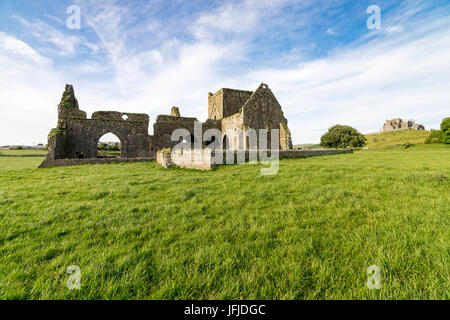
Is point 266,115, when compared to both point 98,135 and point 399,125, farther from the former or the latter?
point 399,125

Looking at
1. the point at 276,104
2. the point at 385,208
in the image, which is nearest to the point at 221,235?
the point at 385,208

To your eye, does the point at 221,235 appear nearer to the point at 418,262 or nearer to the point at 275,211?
the point at 275,211

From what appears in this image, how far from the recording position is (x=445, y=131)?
143 feet

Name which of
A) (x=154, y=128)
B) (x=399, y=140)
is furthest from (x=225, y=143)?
(x=399, y=140)

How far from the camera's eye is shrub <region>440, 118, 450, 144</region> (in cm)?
4266

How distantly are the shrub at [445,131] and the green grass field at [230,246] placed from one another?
196 ft

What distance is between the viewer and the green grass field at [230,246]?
1941 millimetres

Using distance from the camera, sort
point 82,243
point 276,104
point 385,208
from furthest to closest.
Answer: point 276,104, point 385,208, point 82,243

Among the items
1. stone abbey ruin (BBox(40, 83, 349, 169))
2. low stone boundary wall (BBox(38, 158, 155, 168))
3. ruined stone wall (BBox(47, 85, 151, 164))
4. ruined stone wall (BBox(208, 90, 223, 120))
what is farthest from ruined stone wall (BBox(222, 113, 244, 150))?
low stone boundary wall (BBox(38, 158, 155, 168))

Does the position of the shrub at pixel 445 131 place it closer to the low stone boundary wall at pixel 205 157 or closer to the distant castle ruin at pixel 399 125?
the low stone boundary wall at pixel 205 157

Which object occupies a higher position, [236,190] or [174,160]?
[174,160]
